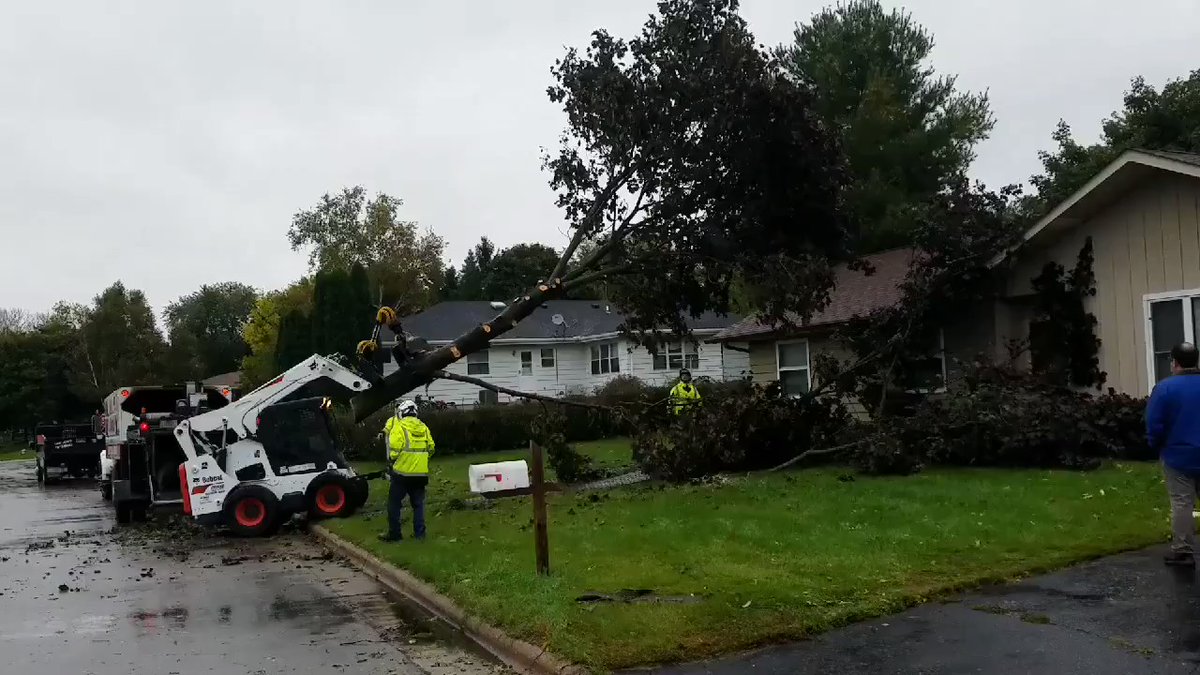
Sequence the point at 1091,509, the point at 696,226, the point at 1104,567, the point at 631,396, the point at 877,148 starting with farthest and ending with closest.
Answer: the point at 877,148 < the point at 631,396 < the point at 696,226 < the point at 1091,509 < the point at 1104,567

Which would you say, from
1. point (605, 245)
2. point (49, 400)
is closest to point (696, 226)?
point (605, 245)

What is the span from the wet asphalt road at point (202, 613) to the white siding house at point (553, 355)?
27.3 meters

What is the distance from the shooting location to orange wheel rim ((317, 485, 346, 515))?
53.1ft

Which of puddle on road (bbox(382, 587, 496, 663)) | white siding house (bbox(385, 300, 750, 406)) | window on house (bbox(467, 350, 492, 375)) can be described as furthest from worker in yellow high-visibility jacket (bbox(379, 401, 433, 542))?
window on house (bbox(467, 350, 492, 375))

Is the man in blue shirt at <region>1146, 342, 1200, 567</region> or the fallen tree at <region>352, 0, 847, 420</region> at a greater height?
the fallen tree at <region>352, 0, 847, 420</region>

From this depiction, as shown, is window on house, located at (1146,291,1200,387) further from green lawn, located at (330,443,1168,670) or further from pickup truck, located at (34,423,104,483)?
pickup truck, located at (34,423,104,483)

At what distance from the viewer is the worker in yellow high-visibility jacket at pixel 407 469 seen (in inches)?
510

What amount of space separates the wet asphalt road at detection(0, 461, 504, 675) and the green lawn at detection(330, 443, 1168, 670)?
0.65 metres

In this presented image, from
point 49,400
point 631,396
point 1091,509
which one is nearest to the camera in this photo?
point 1091,509

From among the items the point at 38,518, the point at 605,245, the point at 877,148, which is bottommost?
the point at 38,518

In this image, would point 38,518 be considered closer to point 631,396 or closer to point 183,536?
point 183,536

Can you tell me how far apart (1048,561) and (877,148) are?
2585cm

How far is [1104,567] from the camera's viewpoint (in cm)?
881

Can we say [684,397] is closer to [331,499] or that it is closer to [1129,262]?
[331,499]
